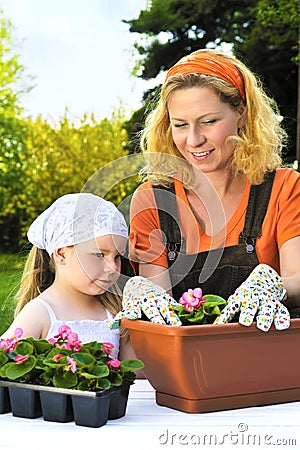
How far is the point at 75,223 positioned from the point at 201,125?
1.32ft

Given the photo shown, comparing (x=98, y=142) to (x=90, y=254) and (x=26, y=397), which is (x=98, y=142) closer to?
(x=90, y=254)

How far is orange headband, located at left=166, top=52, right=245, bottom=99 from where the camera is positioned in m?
1.90

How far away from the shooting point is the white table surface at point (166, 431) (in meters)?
1.14

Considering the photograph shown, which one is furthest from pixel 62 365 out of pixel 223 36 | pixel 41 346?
pixel 223 36

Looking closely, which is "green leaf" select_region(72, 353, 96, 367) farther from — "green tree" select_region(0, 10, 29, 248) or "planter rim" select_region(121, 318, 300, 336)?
"green tree" select_region(0, 10, 29, 248)

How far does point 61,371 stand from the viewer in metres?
1.25

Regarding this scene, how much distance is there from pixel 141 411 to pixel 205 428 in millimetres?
169

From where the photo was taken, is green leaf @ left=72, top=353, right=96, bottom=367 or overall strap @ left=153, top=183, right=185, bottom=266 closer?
green leaf @ left=72, top=353, right=96, bottom=367

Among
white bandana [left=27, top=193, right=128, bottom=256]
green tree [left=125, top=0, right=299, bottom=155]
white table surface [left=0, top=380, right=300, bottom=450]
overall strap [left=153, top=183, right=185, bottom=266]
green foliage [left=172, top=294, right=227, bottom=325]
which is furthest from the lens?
green tree [left=125, top=0, right=299, bottom=155]

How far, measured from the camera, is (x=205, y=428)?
1.23 metres

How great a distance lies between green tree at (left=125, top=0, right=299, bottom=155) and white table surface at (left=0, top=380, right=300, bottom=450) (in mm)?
6833

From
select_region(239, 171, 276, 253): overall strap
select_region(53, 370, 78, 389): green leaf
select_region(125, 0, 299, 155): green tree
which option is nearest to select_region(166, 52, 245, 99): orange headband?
select_region(239, 171, 276, 253): overall strap

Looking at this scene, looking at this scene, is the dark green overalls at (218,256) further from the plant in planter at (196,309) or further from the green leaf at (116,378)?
the green leaf at (116,378)

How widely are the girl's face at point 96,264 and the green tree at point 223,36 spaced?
629 cm
